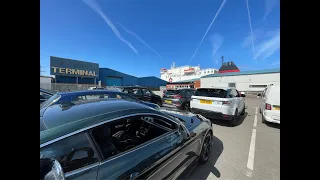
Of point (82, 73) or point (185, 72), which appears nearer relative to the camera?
point (82, 73)

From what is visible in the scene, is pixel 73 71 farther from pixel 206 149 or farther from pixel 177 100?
pixel 206 149

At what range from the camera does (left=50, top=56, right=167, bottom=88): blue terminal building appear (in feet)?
90.0

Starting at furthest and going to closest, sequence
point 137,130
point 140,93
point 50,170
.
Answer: point 140,93 → point 137,130 → point 50,170

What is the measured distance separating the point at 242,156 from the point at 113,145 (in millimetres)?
3005

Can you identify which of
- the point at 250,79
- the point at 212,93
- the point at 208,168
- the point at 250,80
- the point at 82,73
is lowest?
the point at 208,168

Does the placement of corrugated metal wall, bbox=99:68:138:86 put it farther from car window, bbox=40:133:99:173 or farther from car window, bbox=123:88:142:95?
car window, bbox=40:133:99:173

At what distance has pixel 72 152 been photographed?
1.16m

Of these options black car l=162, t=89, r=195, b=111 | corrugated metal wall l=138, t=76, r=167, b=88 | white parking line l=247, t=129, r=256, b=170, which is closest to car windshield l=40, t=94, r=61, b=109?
white parking line l=247, t=129, r=256, b=170

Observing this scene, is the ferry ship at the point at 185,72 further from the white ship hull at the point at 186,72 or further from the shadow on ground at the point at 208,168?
the shadow on ground at the point at 208,168

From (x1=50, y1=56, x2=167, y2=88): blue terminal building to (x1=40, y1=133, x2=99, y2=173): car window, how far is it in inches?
1297

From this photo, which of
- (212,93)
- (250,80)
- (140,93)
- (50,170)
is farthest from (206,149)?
(250,80)

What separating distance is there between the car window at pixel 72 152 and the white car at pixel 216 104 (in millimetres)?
4563

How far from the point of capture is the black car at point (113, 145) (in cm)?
112
